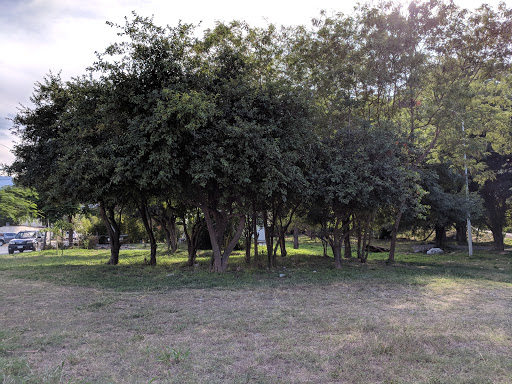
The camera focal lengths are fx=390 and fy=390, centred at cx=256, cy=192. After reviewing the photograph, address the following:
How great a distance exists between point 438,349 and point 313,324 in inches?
73.2

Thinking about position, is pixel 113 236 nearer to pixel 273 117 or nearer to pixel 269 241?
pixel 269 241

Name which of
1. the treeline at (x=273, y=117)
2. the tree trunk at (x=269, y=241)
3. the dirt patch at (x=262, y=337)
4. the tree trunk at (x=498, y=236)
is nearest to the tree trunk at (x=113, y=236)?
the treeline at (x=273, y=117)

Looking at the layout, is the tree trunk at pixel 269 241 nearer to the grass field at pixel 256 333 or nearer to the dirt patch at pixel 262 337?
the grass field at pixel 256 333

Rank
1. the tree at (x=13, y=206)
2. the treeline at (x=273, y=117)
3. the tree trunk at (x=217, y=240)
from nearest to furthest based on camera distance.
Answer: the tree at (x=13, y=206)
the treeline at (x=273, y=117)
the tree trunk at (x=217, y=240)

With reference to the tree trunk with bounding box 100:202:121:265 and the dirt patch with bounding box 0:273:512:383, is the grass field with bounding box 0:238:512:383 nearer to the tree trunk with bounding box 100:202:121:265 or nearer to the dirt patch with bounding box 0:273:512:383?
the dirt patch with bounding box 0:273:512:383

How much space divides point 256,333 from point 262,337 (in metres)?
0.25

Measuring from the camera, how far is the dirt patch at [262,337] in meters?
4.00

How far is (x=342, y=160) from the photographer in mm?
12977

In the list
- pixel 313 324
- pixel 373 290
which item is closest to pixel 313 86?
pixel 373 290

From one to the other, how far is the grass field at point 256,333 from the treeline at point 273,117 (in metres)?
3.09

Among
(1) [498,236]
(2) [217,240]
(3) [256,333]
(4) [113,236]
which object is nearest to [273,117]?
(2) [217,240]

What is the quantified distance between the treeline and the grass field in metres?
3.09

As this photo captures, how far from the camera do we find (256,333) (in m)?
5.53

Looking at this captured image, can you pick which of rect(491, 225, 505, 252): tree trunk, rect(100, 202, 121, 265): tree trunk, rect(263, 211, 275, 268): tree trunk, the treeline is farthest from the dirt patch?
rect(491, 225, 505, 252): tree trunk
